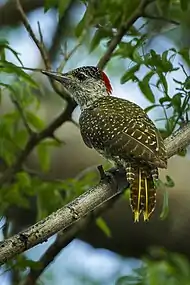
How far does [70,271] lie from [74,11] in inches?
64.9

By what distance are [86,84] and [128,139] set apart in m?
0.93

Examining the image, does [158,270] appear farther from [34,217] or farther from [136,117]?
[34,217]

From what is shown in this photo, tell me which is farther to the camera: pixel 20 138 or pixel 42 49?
pixel 20 138

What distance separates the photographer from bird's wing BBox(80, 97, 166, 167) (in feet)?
10.1

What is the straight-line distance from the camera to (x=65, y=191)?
370 cm

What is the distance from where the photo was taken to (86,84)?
4.11 metres

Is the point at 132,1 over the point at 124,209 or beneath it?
over

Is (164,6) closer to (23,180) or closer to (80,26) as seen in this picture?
(80,26)

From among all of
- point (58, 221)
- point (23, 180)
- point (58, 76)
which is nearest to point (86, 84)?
point (58, 76)

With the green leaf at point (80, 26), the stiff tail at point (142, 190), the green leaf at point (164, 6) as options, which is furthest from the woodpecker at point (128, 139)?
the green leaf at point (164, 6)

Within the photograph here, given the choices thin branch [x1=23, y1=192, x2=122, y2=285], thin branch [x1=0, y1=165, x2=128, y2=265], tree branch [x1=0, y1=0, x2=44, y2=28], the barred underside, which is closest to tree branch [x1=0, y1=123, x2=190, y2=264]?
thin branch [x1=0, y1=165, x2=128, y2=265]

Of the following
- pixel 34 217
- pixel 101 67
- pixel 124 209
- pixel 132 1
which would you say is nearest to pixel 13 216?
pixel 34 217

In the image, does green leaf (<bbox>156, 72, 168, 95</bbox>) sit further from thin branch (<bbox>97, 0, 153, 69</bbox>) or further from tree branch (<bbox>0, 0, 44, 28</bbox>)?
tree branch (<bbox>0, 0, 44, 28</bbox>)

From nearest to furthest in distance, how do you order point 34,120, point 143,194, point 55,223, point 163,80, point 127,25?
point 55,223, point 143,194, point 163,80, point 127,25, point 34,120
